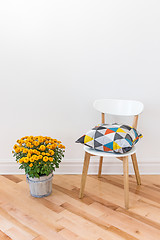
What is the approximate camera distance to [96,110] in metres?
2.23

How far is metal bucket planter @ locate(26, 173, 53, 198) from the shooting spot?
1.88m

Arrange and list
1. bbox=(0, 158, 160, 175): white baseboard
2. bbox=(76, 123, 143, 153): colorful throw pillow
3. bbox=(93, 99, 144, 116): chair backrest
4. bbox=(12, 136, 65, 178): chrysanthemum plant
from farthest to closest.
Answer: bbox=(0, 158, 160, 175): white baseboard → bbox=(93, 99, 144, 116): chair backrest → bbox=(12, 136, 65, 178): chrysanthemum plant → bbox=(76, 123, 143, 153): colorful throw pillow

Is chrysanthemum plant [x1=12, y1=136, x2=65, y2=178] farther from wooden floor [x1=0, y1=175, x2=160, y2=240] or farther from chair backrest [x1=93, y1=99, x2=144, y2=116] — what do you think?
chair backrest [x1=93, y1=99, x2=144, y2=116]

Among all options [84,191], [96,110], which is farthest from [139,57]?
[84,191]

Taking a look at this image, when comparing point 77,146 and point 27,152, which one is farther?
point 77,146

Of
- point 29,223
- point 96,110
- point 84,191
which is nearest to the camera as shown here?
point 29,223

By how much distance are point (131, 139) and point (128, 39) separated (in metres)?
0.87

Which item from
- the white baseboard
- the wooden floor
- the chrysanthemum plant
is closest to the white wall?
the white baseboard

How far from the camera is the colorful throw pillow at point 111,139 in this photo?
1.68 m

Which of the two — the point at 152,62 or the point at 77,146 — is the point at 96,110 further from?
the point at 152,62

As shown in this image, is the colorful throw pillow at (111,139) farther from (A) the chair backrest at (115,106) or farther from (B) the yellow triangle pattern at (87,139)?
(A) the chair backrest at (115,106)

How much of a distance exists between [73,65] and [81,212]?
1172 millimetres

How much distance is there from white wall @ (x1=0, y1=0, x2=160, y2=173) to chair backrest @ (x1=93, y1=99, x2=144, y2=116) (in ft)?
0.44

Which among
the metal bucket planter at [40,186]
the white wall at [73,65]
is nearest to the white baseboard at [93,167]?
the white wall at [73,65]
